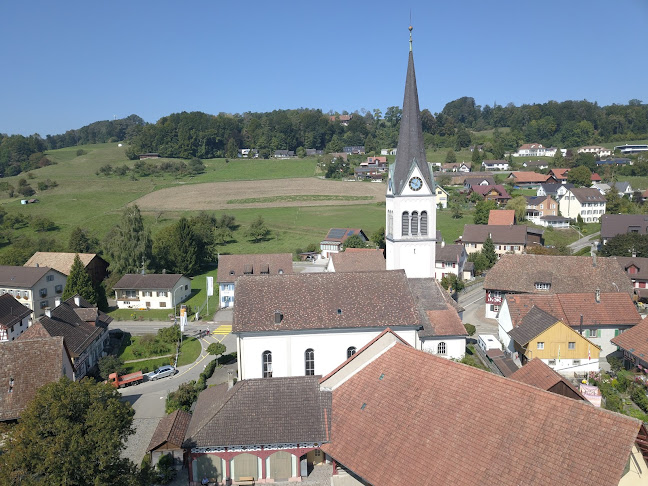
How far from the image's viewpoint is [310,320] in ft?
109

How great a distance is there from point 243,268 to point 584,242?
60.4 meters

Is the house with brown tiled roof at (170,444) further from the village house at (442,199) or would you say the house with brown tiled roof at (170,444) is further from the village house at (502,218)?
the village house at (442,199)

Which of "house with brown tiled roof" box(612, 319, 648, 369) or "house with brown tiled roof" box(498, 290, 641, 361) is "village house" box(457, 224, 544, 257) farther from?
"house with brown tiled roof" box(612, 319, 648, 369)

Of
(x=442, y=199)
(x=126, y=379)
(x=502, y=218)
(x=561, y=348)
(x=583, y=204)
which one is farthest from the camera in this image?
(x=442, y=199)

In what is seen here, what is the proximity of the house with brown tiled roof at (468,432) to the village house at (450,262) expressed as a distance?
5180 cm

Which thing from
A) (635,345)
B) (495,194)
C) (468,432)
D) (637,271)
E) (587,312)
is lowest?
(635,345)

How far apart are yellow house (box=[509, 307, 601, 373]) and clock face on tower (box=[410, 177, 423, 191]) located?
14.5 meters

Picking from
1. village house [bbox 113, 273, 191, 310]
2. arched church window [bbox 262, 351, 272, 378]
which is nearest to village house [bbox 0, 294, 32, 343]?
village house [bbox 113, 273, 191, 310]

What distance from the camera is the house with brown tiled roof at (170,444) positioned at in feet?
92.5

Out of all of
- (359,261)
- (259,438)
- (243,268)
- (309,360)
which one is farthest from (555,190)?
(259,438)

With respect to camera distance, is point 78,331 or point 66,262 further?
point 66,262

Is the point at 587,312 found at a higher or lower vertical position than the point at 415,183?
lower

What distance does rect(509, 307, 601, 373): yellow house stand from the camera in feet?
133

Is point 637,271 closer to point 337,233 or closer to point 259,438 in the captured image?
point 337,233
